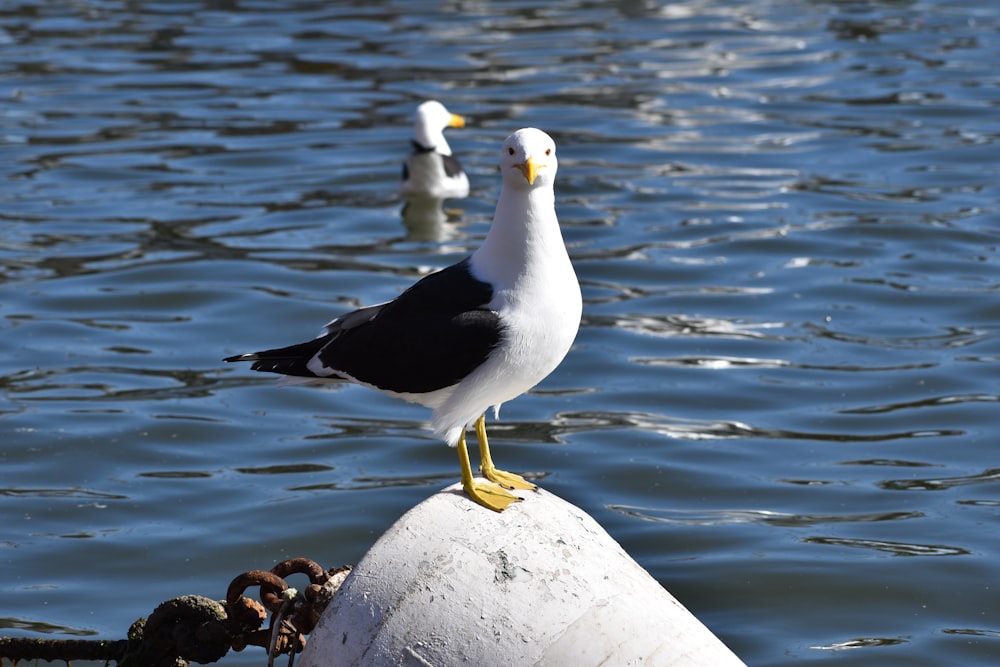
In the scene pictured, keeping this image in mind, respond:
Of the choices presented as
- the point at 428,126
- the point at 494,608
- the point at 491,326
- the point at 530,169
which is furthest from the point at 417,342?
the point at 428,126

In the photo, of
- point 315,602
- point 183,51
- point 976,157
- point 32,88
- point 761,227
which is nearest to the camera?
point 315,602

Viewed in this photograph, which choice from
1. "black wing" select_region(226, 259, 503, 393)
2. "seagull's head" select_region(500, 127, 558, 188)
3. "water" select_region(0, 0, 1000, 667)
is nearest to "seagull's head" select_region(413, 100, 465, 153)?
"water" select_region(0, 0, 1000, 667)

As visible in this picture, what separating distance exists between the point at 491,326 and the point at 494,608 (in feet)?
2.95

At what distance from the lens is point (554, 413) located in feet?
A: 29.3

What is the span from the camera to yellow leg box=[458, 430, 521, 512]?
15.6ft

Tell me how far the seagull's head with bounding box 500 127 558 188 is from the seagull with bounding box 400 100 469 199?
8.83 metres

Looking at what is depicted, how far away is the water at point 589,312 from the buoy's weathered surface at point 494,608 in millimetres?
1952

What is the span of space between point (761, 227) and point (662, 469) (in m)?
4.75

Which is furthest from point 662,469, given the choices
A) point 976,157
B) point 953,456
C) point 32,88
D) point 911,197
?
point 32,88

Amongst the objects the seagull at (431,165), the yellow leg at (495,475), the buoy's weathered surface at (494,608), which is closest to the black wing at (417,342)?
the yellow leg at (495,475)

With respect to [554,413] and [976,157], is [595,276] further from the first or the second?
[976,157]

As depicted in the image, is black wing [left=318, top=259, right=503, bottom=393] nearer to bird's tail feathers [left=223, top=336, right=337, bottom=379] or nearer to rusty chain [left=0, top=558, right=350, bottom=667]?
bird's tail feathers [left=223, top=336, right=337, bottom=379]

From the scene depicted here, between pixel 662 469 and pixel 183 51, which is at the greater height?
pixel 183 51

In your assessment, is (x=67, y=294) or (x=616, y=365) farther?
(x=67, y=294)
